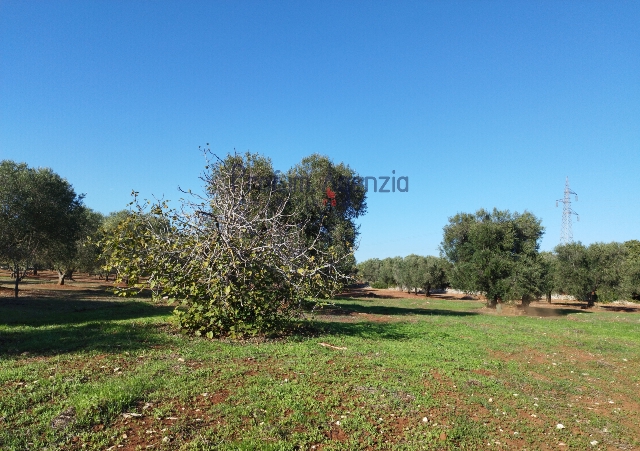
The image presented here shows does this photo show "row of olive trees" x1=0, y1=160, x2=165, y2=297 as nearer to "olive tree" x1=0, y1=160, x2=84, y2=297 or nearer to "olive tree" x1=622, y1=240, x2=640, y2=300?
"olive tree" x1=0, y1=160, x2=84, y2=297

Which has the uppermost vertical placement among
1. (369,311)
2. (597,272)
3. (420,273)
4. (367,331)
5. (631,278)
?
(597,272)

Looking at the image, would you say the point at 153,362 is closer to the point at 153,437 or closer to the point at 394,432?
the point at 153,437

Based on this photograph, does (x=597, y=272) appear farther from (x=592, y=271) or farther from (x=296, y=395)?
(x=296, y=395)

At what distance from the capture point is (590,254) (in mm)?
40219

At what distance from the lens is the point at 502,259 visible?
29422 mm

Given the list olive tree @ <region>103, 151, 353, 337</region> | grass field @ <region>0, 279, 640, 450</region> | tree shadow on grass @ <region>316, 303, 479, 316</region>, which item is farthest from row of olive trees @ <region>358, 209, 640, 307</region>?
grass field @ <region>0, 279, 640, 450</region>

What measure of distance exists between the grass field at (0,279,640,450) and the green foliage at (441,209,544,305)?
62.9 feet

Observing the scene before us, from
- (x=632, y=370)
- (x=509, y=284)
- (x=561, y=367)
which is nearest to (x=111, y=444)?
(x=561, y=367)

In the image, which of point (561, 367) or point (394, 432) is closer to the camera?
point (394, 432)

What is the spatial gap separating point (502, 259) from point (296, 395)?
1082 inches

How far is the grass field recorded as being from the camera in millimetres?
4758

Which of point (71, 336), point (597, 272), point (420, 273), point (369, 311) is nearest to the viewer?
point (71, 336)

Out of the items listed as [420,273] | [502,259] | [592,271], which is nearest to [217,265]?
[502,259]

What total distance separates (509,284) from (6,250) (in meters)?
34.2
